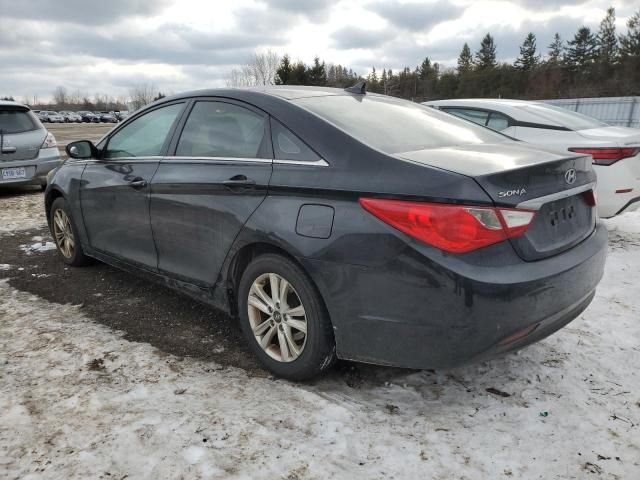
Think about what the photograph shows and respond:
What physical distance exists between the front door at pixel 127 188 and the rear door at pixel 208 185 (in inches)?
6.1

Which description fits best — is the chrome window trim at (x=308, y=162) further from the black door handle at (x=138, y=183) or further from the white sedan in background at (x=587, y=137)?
the white sedan in background at (x=587, y=137)

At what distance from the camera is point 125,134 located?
3969 mm

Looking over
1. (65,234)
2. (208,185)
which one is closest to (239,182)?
(208,185)

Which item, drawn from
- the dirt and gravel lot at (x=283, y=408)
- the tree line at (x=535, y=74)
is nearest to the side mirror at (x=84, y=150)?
the dirt and gravel lot at (x=283, y=408)

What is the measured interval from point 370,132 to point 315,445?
1.51 m

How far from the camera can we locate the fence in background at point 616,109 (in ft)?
50.8

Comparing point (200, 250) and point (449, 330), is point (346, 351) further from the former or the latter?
point (200, 250)

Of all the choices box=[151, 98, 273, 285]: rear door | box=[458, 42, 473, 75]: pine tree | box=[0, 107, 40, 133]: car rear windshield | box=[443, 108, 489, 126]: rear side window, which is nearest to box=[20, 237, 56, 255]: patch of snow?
A: box=[151, 98, 273, 285]: rear door

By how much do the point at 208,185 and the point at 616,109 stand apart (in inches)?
663

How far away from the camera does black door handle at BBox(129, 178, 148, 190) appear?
11.4 feet

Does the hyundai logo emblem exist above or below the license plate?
above

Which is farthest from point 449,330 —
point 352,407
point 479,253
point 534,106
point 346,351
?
point 534,106

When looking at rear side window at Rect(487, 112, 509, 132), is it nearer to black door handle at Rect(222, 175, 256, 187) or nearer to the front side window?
the front side window

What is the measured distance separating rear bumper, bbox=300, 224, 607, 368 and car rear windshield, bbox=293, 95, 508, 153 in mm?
643
